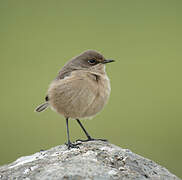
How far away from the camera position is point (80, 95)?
6.44 m

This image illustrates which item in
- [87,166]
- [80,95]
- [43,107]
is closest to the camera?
[87,166]

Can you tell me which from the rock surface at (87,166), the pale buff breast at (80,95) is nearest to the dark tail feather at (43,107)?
the pale buff breast at (80,95)

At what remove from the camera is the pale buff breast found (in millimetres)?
6466

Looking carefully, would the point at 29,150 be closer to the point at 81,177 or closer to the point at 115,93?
the point at 115,93

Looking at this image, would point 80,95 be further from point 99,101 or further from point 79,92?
point 99,101

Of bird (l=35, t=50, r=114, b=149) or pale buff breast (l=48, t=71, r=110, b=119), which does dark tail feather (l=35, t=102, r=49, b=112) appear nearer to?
bird (l=35, t=50, r=114, b=149)

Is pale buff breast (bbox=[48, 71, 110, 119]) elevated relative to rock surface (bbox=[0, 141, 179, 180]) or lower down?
elevated

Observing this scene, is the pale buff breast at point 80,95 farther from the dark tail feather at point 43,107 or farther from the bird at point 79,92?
the dark tail feather at point 43,107

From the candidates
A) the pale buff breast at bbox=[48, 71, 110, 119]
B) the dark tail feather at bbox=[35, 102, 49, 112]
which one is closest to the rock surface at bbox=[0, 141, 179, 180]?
the pale buff breast at bbox=[48, 71, 110, 119]

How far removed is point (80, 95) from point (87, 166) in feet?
6.74

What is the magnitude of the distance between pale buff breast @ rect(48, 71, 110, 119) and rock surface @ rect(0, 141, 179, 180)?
49.0 inches

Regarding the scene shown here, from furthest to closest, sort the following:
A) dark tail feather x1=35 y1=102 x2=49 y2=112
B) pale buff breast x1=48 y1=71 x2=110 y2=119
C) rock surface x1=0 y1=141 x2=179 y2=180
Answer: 1. dark tail feather x1=35 y1=102 x2=49 y2=112
2. pale buff breast x1=48 y1=71 x2=110 y2=119
3. rock surface x1=0 y1=141 x2=179 y2=180

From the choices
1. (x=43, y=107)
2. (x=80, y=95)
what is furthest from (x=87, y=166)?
(x=43, y=107)

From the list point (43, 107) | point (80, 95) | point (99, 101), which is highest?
point (80, 95)
